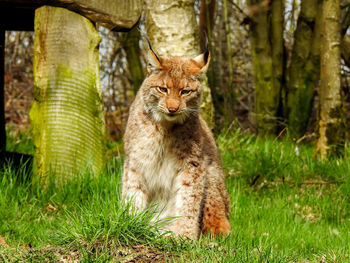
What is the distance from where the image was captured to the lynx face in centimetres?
332

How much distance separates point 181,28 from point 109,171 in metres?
1.66

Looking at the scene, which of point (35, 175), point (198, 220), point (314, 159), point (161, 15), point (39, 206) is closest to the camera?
point (198, 220)

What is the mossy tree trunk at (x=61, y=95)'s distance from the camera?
4535mm

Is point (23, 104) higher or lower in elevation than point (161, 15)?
lower

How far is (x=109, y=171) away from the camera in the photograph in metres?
4.80

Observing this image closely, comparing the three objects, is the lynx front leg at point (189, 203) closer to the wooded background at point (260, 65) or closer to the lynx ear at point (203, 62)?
the lynx ear at point (203, 62)

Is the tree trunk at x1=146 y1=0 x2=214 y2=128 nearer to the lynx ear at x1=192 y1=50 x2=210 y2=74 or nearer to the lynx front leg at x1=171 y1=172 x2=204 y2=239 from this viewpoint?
the lynx ear at x1=192 y1=50 x2=210 y2=74

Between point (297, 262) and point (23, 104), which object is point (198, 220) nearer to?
point (297, 262)

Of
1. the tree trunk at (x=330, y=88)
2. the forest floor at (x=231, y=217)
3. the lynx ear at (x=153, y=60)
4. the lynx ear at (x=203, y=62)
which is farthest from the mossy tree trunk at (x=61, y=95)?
the tree trunk at (x=330, y=88)

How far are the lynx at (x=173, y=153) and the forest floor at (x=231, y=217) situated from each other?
0.62 ft

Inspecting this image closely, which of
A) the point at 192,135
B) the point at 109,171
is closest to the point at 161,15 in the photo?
the point at 109,171

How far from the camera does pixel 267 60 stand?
7211 millimetres

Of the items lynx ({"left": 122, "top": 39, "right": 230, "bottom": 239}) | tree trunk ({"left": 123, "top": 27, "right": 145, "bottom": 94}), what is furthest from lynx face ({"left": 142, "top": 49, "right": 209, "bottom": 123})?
tree trunk ({"left": 123, "top": 27, "right": 145, "bottom": 94})

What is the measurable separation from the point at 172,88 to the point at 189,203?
801 mm
